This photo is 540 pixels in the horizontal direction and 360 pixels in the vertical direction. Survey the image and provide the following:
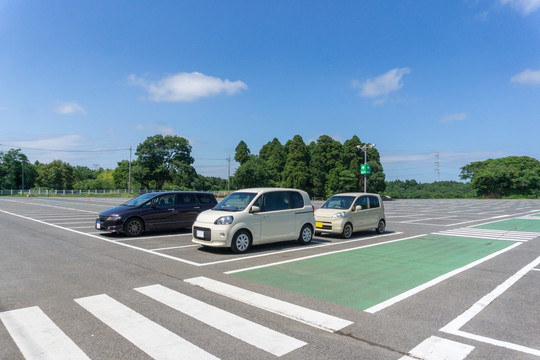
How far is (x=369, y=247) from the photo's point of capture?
35.7ft

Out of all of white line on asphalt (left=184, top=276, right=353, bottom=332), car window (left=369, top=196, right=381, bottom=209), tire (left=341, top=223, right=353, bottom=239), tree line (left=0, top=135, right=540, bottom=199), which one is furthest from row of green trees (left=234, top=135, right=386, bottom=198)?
white line on asphalt (left=184, top=276, right=353, bottom=332)

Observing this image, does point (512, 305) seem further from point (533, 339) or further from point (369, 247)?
point (369, 247)

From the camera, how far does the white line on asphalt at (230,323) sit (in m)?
3.85

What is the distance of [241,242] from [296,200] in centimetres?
248

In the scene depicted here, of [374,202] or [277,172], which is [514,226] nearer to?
[374,202]

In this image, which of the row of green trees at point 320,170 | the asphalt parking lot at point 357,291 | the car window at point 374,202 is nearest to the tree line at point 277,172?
the row of green trees at point 320,170

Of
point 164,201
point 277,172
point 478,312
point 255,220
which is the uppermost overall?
point 277,172

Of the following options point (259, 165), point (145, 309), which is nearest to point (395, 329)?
point (145, 309)

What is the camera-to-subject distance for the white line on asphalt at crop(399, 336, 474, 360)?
11.9 ft

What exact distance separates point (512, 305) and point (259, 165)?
6659cm

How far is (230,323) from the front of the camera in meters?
4.47

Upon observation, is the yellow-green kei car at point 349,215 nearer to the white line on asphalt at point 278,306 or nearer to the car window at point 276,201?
the car window at point 276,201

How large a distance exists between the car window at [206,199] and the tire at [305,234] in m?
5.13

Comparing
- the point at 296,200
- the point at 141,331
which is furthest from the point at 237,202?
the point at 141,331
